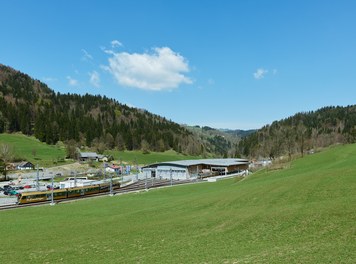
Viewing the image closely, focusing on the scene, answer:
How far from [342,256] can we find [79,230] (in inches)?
828

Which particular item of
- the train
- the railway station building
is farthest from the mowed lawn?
the railway station building

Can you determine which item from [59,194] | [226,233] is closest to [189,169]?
[59,194]

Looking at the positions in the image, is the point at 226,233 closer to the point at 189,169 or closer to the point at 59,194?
the point at 59,194

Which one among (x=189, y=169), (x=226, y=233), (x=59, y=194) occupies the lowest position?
(x=59, y=194)

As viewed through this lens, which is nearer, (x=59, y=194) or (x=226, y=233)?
(x=226, y=233)

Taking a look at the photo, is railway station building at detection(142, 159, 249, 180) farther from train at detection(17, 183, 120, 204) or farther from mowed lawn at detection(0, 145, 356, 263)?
mowed lawn at detection(0, 145, 356, 263)

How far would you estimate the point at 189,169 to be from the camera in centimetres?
11819

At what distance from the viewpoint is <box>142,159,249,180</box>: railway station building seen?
384ft

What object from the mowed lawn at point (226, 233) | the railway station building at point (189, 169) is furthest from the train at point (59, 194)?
the railway station building at point (189, 169)

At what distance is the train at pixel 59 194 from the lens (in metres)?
61.8

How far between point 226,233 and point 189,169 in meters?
99.6

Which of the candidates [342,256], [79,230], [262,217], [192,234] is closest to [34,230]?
[79,230]

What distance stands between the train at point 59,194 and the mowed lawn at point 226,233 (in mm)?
34128

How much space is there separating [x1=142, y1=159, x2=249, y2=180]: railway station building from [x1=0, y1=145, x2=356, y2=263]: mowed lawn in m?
81.4
